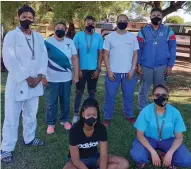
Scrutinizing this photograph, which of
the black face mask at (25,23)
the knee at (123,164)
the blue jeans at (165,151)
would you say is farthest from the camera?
the black face mask at (25,23)

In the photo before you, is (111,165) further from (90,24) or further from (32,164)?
(90,24)

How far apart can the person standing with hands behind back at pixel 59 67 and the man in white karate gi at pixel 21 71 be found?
49cm

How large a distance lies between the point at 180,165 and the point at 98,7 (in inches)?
334

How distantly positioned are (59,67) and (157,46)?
1.62 m

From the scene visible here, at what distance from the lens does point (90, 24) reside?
4.89 meters

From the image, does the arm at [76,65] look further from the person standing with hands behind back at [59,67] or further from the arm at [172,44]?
the arm at [172,44]

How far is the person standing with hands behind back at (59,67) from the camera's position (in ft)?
14.9

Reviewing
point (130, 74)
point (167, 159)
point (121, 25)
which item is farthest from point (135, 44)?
point (167, 159)

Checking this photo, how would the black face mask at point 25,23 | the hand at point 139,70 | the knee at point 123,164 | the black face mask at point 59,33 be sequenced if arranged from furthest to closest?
the hand at point 139,70 < the black face mask at point 59,33 < the black face mask at point 25,23 < the knee at point 123,164

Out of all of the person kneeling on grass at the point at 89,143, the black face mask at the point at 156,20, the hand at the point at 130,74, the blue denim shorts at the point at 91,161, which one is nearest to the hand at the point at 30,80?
the person kneeling on grass at the point at 89,143

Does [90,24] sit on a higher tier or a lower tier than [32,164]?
higher

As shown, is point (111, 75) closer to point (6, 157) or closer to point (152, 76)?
point (152, 76)

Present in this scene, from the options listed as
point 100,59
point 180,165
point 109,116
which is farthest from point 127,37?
point 180,165

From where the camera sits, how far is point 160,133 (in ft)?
12.4
